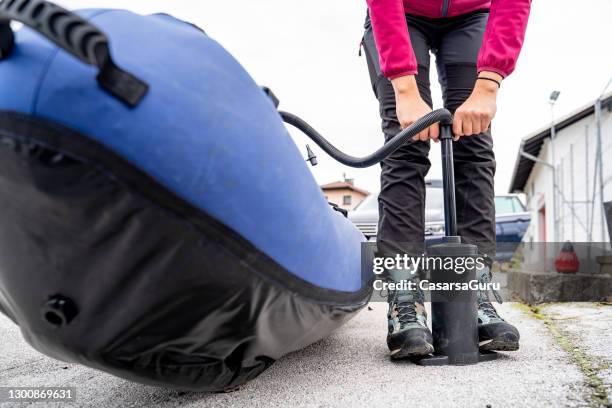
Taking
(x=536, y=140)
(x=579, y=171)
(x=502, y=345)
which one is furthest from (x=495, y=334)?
(x=536, y=140)

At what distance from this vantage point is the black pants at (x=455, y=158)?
150 cm

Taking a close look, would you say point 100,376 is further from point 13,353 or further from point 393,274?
point 393,274

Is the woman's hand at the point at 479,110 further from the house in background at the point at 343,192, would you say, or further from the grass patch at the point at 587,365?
the house in background at the point at 343,192

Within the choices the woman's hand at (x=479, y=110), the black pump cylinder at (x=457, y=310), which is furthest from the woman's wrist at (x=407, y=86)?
the black pump cylinder at (x=457, y=310)

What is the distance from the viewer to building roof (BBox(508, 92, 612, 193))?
8.87m

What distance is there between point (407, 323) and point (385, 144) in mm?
468

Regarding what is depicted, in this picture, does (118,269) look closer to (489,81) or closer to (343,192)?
(489,81)

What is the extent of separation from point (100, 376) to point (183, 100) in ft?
2.86

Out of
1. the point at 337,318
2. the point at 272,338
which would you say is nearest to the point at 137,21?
the point at 272,338

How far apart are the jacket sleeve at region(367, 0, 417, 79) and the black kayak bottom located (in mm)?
779

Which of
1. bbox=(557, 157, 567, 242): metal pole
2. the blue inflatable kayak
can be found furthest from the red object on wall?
bbox=(557, 157, 567, 242): metal pole

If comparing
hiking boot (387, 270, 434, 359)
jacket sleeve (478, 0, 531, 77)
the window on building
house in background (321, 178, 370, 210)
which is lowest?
house in background (321, 178, 370, 210)

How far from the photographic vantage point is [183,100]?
679 mm

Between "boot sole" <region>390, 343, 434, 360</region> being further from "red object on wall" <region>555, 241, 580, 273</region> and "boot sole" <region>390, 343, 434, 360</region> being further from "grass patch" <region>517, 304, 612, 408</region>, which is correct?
"red object on wall" <region>555, 241, 580, 273</region>
